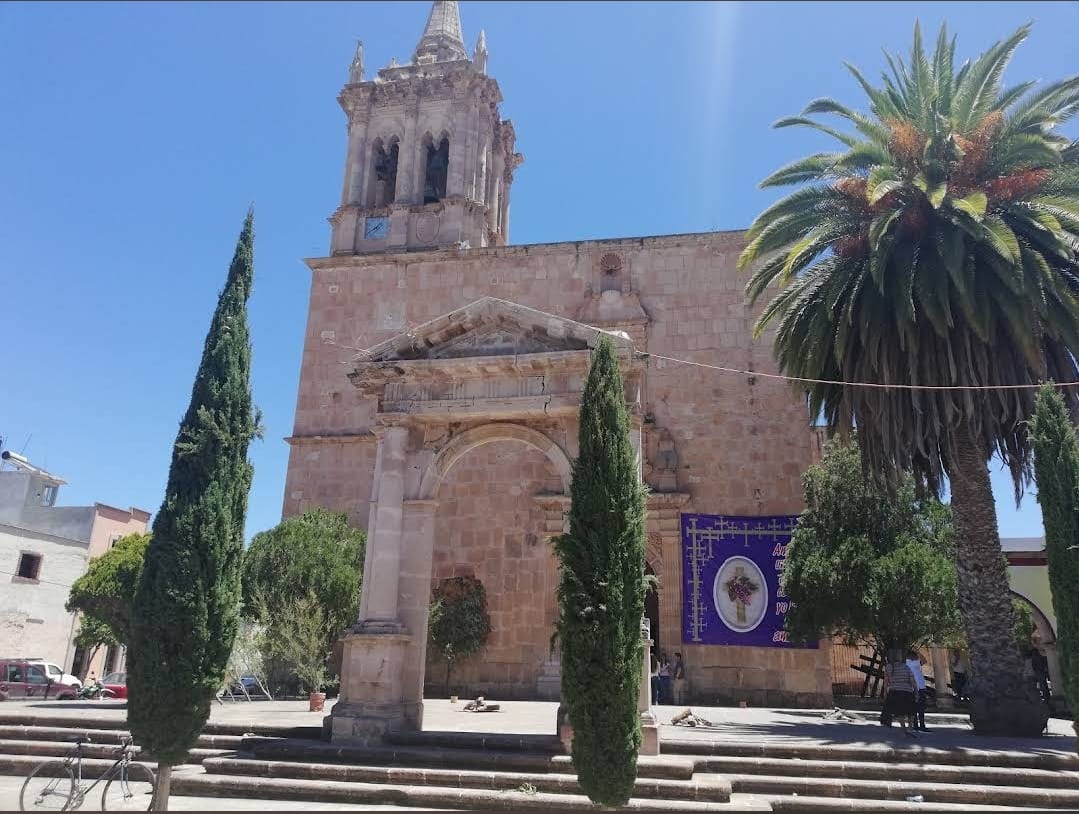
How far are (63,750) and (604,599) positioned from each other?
8.46 meters

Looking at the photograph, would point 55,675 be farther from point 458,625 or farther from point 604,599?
point 604,599

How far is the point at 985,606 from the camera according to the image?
1346 centimetres

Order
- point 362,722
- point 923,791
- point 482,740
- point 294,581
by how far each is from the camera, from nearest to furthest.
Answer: point 923,791 → point 482,740 → point 362,722 → point 294,581

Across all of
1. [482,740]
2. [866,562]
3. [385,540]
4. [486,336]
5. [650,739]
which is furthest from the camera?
[866,562]

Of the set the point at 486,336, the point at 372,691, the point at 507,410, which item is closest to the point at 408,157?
the point at 486,336

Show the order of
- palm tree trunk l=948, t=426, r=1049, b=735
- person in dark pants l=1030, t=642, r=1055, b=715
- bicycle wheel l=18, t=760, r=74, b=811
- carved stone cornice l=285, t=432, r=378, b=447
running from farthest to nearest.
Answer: carved stone cornice l=285, t=432, r=378, b=447 < person in dark pants l=1030, t=642, r=1055, b=715 < palm tree trunk l=948, t=426, r=1049, b=735 < bicycle wheel l=18, t=760, r=74, b=811

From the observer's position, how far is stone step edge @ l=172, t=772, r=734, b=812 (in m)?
8.79

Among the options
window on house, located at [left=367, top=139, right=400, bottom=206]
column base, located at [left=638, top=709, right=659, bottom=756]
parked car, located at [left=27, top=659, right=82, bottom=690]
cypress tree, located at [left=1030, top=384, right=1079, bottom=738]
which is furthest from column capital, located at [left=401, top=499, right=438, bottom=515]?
parked car, located at [left=27, top=659, right=82, bottom=690]

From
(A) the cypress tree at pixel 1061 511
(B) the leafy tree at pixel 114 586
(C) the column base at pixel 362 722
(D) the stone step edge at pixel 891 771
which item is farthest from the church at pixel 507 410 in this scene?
(A) the cypress tree at pixel 1061 511

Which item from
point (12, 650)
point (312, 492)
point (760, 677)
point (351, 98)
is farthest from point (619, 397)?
point (12, 650)

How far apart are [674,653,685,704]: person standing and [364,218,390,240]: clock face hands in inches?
606

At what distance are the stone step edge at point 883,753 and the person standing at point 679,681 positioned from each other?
8300 millimetres

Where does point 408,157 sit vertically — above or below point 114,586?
above

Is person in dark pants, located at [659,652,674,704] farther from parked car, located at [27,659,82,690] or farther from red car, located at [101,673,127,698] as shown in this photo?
parked car, located at [27,659,82,690]
